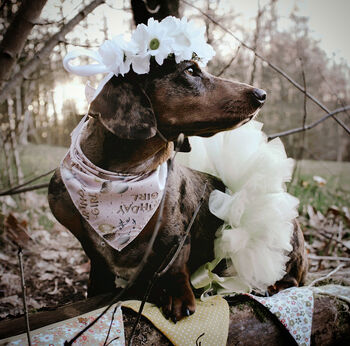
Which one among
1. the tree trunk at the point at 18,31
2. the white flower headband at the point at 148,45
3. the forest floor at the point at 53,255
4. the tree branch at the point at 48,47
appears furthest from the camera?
the forest floor at the point at 53,255

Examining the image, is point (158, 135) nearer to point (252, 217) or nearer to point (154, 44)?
point (154, 44)

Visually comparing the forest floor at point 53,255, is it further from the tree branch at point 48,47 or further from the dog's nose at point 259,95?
the dog's nose at point 259,95

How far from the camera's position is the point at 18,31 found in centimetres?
190

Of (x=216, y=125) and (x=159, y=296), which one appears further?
(x=159, y=296)

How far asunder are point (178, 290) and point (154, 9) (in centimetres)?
237

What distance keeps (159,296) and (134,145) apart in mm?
757

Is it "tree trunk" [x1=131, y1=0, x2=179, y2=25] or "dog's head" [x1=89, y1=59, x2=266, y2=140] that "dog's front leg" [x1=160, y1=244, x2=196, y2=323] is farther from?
"tree trunk" [x1=131, y1=0, x2=179, y2=25]

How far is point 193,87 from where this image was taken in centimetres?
156

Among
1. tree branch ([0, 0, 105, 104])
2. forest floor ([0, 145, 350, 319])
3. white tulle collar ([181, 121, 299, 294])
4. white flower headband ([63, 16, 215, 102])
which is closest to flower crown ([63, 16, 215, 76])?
white flower headband ([63, 16, 215, 102])

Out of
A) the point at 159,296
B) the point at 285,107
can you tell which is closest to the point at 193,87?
the point at 159,296

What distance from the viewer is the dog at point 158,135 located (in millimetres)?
1461

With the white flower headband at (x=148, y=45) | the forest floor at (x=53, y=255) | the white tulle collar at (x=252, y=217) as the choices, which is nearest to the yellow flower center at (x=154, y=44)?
the white flower headband at (x=148, y=45)

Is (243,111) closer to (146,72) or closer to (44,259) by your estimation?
(146,72)

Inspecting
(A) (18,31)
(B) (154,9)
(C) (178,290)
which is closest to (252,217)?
(C) (178,290)
